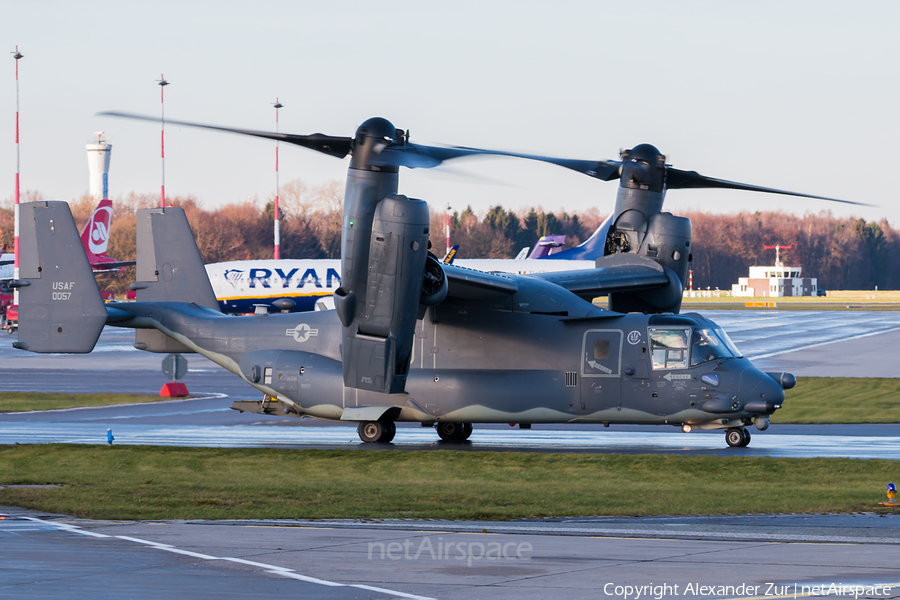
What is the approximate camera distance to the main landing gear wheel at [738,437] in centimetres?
2277

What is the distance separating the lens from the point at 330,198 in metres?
123

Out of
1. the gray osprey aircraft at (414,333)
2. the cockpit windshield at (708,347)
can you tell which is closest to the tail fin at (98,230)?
the gray osprey aircraft at (414,333)

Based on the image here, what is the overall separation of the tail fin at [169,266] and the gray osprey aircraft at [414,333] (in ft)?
0.14

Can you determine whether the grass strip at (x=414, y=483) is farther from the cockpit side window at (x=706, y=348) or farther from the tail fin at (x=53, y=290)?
the tail fin at (x=53, y=290)

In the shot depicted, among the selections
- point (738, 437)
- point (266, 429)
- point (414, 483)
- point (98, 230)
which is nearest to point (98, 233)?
point (98, 230)

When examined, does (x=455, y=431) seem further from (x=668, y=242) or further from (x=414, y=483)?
(x=668, y=242)

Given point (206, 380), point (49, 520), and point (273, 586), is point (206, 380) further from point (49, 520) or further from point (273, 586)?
point (273, 586)

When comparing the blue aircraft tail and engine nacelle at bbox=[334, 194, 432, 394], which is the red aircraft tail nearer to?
the blue aircraft tail

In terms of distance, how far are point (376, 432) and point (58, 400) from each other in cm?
1460

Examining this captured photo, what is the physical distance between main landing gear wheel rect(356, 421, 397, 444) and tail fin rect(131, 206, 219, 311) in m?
5.76

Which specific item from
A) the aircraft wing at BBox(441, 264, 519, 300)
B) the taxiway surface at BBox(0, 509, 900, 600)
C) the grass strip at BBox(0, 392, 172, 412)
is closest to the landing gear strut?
the aircraft wing at BBox(441, 264, 519, 300)

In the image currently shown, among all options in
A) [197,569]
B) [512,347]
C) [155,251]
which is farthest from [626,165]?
[197,569]

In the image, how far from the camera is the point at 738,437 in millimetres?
22812

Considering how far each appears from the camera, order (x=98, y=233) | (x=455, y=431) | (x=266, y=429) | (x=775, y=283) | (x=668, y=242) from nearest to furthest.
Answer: (x=455, y=431), (x=668, y=242), (x=266, y=429), (x=98, y=233), (x=775, y=283)
